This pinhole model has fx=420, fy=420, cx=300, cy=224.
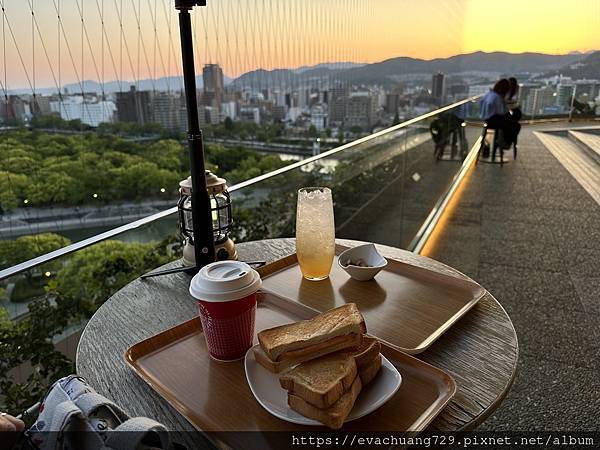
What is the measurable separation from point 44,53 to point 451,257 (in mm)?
2601

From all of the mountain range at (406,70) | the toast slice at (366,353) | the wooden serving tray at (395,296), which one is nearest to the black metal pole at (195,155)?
the mountain range at (406,70)

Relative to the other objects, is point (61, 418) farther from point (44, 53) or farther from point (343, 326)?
point (44, 53)

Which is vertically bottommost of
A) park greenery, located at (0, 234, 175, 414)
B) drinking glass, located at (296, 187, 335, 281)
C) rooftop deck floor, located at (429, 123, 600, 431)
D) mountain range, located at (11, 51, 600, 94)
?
rooftop deck floor, located at (429, 123, 600, 431)

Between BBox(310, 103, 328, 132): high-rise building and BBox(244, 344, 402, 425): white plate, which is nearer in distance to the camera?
BBox(244, 344, 402, 425): white plate

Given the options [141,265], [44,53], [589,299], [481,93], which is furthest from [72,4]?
[481,93]

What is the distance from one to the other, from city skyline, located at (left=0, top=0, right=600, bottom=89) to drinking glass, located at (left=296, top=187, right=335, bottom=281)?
1.32 ft

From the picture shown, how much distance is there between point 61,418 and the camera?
42 cm

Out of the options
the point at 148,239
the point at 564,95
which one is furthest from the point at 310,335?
the point at 564,95

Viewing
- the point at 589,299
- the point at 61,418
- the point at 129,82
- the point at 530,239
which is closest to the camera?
the point at 61,418

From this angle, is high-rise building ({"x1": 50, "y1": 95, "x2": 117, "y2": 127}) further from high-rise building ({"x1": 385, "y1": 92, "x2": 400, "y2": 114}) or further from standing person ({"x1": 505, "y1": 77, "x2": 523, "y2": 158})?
standing person ({"x1": 505, "y1": 77, "x2": 523, "y2": 158})

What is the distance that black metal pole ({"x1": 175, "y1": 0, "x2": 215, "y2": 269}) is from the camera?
87cm

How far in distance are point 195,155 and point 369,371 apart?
0.58 m

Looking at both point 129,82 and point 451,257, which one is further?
point 451,257

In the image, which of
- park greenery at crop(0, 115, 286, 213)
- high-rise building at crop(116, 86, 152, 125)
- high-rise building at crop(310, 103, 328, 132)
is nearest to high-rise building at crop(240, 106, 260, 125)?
park greenery at crop(0, 115, 286, 213)
